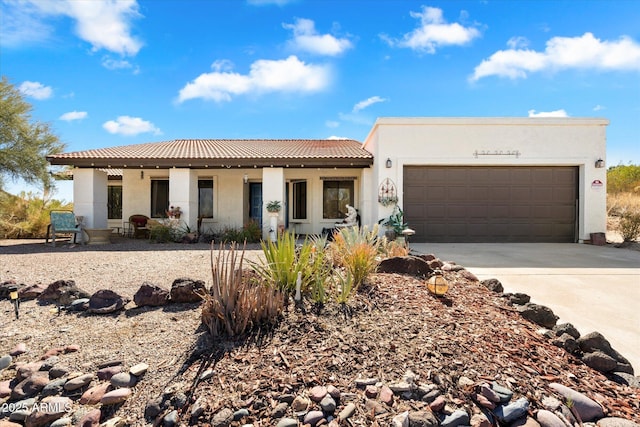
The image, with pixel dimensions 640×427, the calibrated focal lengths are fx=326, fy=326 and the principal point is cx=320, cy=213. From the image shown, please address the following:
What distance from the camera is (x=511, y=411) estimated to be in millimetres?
2119

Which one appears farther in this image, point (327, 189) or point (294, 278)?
point (327, 189)

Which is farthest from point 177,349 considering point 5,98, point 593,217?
point 5,98

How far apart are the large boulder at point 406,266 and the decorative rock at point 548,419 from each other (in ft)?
7.94

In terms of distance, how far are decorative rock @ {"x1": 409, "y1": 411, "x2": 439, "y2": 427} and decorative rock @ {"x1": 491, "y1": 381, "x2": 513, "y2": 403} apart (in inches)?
19.6

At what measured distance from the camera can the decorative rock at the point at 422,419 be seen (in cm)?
203

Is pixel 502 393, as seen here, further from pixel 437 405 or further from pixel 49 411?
pixel 49 411

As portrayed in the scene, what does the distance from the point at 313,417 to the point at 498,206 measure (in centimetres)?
1121

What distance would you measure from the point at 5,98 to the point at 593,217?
21962 mm

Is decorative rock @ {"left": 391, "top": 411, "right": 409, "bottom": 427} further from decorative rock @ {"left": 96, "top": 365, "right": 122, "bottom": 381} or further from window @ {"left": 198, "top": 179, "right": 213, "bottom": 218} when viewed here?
window @ {"left": 198, "top": 179, "right": 213, "bottom": 218}

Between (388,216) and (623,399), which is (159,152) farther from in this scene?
(623,399)

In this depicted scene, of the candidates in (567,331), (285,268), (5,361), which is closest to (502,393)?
(567,331)

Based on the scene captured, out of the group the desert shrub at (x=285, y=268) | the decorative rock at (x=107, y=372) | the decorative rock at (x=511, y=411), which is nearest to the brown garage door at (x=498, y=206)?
the desert shrub at (x=285, y=268)

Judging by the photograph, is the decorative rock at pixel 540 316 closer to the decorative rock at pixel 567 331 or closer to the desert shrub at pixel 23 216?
the decorative rock at pixel 567 331

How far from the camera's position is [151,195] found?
15094 mm
